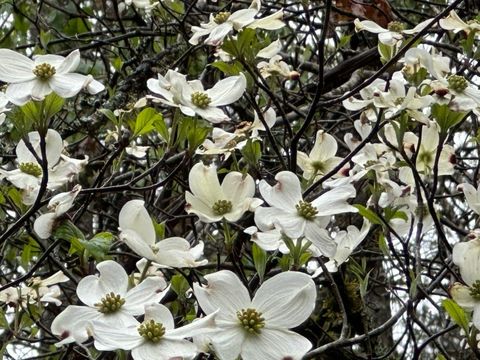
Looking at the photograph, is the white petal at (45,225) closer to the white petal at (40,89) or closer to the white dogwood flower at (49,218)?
the white dogwood flower at (49,218)

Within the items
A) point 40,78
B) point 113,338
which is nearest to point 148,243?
point 113,338

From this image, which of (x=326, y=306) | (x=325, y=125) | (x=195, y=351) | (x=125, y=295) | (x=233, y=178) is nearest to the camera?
(x=195, y=351)

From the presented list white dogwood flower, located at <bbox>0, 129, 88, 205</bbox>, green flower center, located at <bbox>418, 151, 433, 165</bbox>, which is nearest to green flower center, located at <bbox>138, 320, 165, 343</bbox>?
white dogwood flower, located at <bbox>0, 129, 88, 205</bbox>

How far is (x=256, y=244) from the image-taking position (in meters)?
0.86

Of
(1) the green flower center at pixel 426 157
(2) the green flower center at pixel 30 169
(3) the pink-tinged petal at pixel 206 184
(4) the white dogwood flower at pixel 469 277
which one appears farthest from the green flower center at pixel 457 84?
(2) the green flower center at pixel 30 169

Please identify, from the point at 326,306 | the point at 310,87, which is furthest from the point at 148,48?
the point at 326,306

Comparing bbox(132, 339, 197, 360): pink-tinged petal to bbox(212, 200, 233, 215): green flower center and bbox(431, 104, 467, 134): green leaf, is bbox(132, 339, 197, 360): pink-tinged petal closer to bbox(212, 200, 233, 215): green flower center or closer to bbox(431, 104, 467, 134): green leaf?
bbox(212, 200, 233, 215): green flower center

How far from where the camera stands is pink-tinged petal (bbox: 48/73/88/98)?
33.4 inches

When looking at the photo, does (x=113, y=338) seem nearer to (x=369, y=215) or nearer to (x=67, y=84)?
(x=67, y=84)

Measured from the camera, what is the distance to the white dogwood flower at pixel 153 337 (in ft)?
2.18

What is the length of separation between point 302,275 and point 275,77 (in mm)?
520

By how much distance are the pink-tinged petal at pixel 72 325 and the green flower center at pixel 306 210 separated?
248 mm

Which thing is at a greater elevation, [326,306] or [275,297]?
[326,306]

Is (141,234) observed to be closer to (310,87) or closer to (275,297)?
(275,297)
